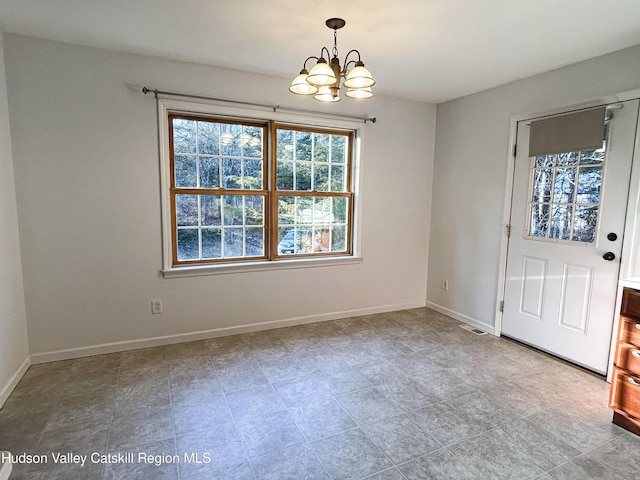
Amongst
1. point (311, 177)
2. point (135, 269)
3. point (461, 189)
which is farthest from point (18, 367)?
point (461, 189)

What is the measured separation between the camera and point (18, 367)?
2543mm

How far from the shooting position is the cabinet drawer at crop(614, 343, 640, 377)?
82.1 inches

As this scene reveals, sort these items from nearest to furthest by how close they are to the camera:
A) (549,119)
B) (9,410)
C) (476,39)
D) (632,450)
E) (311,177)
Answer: (632,450), (9,410), (476,39), (549,119), (311,177)

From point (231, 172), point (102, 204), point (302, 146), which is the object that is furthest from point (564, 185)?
point (102, 204)

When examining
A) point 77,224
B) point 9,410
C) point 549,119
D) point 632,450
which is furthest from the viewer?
point 549,119

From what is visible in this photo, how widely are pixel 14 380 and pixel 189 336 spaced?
1228mm

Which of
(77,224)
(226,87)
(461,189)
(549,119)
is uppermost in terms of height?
(226,87)

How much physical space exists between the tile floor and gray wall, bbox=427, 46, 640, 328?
873mm

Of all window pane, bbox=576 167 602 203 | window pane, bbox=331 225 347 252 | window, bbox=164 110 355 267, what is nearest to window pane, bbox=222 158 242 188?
window, bbox=164 110 355 267

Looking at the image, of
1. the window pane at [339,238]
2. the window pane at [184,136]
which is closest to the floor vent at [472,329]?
the window pane at [339,238]

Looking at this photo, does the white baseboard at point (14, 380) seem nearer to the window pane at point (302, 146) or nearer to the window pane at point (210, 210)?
the window pane at point (210, 210)

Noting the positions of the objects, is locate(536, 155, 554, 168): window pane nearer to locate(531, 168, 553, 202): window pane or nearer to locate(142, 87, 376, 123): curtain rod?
locate(531, 168, 553, 202): window pane

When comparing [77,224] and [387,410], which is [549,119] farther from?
[77,224]

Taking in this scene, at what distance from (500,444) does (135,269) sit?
292 cm
